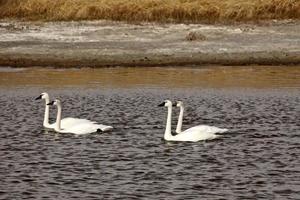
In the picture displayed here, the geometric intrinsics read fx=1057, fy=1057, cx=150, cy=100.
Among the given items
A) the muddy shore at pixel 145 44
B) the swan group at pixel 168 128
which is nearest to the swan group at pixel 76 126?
the swan group at pixel 168 128

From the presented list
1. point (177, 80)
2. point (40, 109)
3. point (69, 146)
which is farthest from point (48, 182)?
point (177, 80)

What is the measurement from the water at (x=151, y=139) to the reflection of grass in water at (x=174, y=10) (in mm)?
5580

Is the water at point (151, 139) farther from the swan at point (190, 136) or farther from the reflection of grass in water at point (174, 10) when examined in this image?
the reflection of grass in water at point (174, 10)

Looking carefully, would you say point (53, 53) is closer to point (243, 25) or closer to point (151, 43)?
point (151, 43)

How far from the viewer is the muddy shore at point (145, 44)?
104 ft

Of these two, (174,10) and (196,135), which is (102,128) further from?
(174,10)

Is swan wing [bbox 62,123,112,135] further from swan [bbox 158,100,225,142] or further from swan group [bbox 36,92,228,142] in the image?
swan [bbox 158,100,225,142]

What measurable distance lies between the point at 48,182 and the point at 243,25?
70.6 ft

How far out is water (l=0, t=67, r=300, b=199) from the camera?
14.2 meters

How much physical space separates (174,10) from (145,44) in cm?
339

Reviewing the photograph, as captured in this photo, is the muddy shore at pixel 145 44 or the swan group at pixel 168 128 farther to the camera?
the muddy shore at pixel 145 44

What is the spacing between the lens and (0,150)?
17469mm

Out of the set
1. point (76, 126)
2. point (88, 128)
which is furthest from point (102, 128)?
point (76, 126)

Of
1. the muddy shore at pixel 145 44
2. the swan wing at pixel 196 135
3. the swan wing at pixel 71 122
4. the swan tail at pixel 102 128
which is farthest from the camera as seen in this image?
the muddy shore at pixel 145 44
